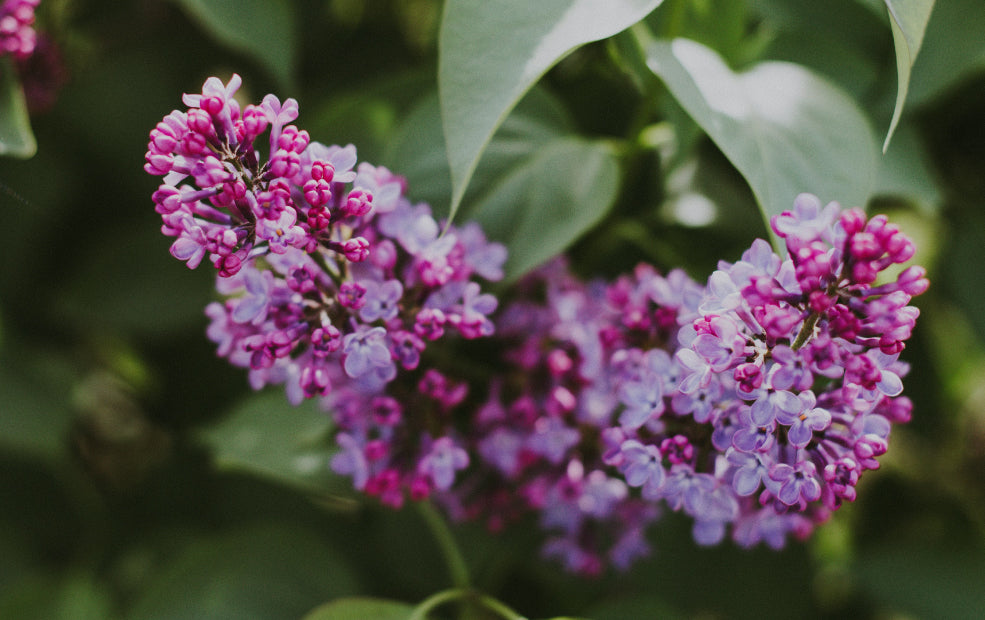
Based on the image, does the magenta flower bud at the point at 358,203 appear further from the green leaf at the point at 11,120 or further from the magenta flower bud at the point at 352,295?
the green leaf at the point at 11,120

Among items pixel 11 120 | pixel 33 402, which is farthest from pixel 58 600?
pixel 11 120

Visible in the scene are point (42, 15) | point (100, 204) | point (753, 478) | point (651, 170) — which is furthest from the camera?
point (100, 204)

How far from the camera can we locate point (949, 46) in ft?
3.17

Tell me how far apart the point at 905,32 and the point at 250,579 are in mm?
1000

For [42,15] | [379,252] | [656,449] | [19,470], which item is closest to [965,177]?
[656,449]

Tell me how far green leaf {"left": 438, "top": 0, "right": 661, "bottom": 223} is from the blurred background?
0.22 meters

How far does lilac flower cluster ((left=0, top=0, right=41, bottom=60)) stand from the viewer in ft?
Answer: 2.93

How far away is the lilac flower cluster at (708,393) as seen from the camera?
0.62m

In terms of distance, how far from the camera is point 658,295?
2.73ft

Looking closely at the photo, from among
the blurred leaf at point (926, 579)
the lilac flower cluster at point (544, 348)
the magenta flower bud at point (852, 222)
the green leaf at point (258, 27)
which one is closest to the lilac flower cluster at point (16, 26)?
the green leaf at point (258, 27)

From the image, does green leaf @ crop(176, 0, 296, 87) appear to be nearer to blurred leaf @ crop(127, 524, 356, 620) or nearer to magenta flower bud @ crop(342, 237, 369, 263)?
magenta flower bud @ crop(342, 237, 369, 263)

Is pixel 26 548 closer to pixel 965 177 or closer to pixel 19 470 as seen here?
pixel 19 470

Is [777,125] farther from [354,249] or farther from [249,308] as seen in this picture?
[249,308]

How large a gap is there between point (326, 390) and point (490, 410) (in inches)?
→ 9.7
